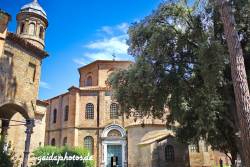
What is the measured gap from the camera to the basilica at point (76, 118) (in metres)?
14.1

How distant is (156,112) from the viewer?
15.1m

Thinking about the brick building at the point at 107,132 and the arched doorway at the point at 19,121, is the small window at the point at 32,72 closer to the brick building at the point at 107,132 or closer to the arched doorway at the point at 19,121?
the arched doorway at the point at 19,121

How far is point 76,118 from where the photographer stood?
31625 mm

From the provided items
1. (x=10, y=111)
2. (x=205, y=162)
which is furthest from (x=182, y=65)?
(x=205, y=162)

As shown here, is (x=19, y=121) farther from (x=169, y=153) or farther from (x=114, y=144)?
(x=114, y=144)

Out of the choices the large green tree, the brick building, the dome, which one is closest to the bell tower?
the dome

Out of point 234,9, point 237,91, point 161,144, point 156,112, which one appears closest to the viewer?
point 237,91

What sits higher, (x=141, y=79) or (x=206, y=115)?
(x=141, y=79)

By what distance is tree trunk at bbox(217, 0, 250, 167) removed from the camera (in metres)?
7.71

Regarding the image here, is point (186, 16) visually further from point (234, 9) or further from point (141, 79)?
point (141, 79)

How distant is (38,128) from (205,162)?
16.4m

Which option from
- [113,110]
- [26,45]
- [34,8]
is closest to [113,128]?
[113,110]

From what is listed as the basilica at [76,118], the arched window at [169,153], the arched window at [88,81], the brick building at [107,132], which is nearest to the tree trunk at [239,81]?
the basilica at [76,118]

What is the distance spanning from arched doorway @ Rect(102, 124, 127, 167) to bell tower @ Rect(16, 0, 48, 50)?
12091mm
